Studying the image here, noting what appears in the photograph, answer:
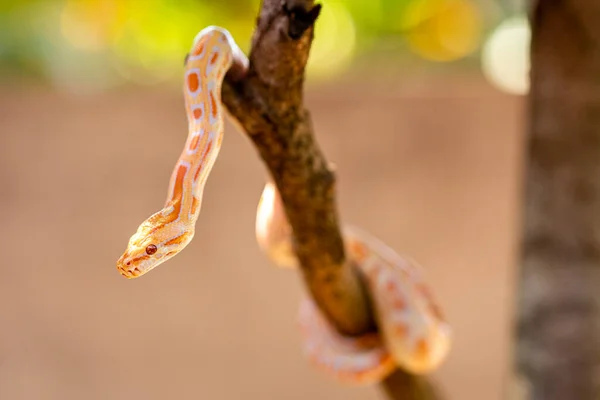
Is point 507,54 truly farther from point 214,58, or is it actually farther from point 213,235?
point 214,58

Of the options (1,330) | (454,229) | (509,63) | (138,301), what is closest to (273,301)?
(138,301)

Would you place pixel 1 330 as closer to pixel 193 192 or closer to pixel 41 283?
pixel 41 283

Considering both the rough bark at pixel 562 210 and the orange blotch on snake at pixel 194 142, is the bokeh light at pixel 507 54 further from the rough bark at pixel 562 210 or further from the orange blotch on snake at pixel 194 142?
the orange blotch on snake at pixel 194 142

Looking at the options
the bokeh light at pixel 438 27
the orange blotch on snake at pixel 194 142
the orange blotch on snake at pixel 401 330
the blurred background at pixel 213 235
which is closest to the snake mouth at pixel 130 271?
the orange blotch on snake at pixel 194 142

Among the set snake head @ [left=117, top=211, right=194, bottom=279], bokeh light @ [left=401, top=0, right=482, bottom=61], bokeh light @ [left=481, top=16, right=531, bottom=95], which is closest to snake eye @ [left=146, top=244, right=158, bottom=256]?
snake head @ [left=117, top=211, right=194, bottom=279]

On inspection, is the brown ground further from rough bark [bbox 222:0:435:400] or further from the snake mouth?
the snake mouth

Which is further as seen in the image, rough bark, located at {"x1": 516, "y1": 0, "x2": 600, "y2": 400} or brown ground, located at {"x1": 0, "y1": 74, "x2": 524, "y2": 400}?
brown ground, located at {"x1": 0, "y1": 74, "x2": 524, "y2": 400}

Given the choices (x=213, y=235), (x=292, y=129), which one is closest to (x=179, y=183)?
(x=292, y=129)
